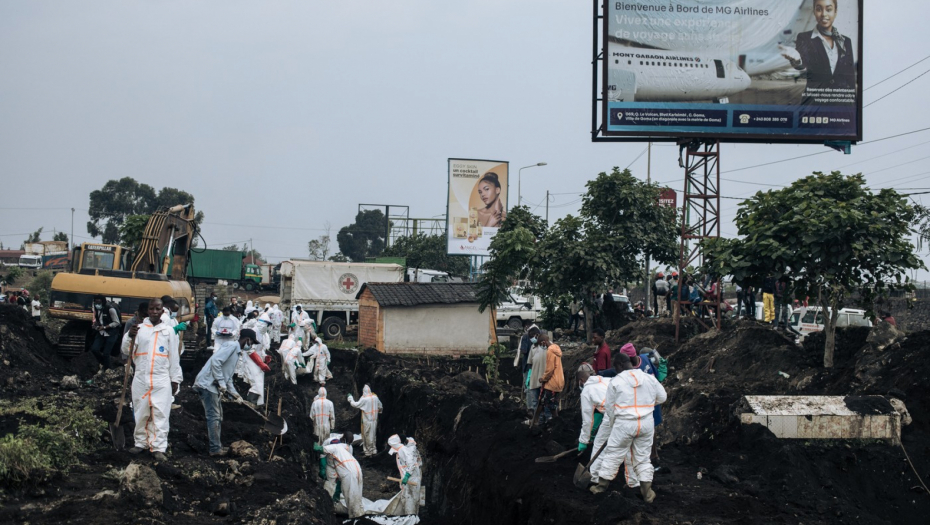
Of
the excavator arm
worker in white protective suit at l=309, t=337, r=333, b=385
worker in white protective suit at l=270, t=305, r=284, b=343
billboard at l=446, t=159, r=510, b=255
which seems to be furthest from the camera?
billboard at l=446, t=159, r=510, b=255

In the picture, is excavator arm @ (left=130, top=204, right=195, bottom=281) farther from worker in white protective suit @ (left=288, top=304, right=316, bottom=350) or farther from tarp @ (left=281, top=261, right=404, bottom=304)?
tarp @ (left=281, top=261, right=404, bottom=304)

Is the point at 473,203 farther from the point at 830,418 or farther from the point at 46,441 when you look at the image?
the point at 46,441

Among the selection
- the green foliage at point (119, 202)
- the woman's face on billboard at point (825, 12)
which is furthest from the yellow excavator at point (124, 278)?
the green foliage at point (119, 202)

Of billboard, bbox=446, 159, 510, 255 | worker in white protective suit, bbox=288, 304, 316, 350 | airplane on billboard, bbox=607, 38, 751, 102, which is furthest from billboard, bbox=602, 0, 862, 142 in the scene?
billboard, bbox=446, 159, 510, 255

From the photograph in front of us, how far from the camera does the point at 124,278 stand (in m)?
17.7

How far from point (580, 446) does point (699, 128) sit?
36.6ft

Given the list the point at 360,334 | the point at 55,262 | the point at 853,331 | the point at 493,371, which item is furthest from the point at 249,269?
the point at 853,331

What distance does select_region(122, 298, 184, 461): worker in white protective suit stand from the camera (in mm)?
8438

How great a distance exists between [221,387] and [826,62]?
1597 centimetres

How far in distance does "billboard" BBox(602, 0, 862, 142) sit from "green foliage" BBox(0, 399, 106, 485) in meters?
13.3

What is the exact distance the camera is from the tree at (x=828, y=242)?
12555 millimetres

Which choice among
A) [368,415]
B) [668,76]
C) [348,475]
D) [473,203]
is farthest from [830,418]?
[473,203]

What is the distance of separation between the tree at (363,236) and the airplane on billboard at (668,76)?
67.0 metres

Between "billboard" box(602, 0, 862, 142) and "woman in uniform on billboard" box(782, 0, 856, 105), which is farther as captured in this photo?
"woman in uniform on billboard" box(782, 0, 856, 105)
